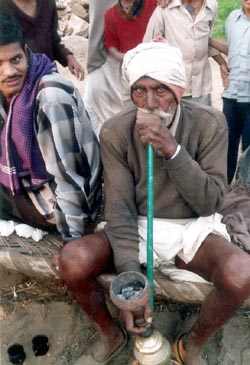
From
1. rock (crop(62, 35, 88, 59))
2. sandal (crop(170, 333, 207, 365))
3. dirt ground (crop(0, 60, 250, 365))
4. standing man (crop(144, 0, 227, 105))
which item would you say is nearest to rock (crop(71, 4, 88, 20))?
rock (crop(62, 35, 88, 59))

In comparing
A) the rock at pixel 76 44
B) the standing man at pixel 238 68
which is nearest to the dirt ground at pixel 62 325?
the standing man at pixel 238 68

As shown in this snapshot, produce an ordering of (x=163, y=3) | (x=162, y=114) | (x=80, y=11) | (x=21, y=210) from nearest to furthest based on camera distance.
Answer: (x=162, y=114)
(x=21, y=210)
(x=163, y=3)
(x=80, y=11)

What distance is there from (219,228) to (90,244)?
0.65 metres

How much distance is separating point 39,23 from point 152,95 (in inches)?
63.1

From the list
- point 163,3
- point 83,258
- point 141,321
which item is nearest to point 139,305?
point 141,321

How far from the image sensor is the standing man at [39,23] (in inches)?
143

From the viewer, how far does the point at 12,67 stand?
109 inches

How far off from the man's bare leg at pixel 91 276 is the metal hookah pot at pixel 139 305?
0.27 metres

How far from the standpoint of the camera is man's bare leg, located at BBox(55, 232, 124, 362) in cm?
256

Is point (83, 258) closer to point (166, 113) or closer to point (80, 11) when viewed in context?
point (166, 113)

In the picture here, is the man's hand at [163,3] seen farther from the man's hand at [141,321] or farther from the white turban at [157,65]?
the man's hand at [141,321]

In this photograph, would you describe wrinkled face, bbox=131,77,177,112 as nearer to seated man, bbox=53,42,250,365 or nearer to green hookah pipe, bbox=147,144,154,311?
seated man, bbox=53,42,250,365

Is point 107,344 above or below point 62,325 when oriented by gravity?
above

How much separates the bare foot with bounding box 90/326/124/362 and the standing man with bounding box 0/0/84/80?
194cm
